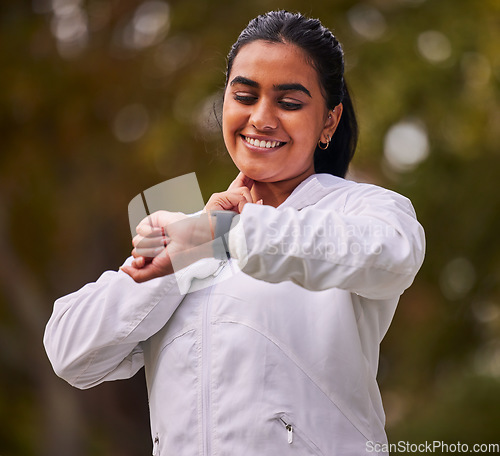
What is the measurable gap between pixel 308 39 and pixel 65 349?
872 mm

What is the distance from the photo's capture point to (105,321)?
183 centimetres

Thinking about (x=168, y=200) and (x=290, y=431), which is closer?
A: (x=290, y=431)

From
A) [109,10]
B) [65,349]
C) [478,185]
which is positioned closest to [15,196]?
[109,10]

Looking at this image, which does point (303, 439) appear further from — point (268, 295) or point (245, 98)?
point (245, 98)

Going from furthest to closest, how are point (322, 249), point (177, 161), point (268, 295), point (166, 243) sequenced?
point (177, 161), point (268, 295), point (166, 243), point (322, 249)

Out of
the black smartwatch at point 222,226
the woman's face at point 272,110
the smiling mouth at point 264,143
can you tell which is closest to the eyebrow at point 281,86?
the woman's face at point 272,110

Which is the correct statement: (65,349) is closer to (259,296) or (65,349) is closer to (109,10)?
(259,296)

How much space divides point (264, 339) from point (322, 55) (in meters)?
0.66

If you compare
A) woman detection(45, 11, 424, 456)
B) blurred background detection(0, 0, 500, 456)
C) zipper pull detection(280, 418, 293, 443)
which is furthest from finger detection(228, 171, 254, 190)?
blurred background detection(0, 0, 500, 456)

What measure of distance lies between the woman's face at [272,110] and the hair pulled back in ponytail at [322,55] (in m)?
0.02

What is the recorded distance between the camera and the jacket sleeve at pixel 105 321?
1827 millimetres

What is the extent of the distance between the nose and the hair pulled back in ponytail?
151 millimetres

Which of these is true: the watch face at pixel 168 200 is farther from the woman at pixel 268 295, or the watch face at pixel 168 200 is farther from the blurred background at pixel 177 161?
the blurred background at pixel 177 161

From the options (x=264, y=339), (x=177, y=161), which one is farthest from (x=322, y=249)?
(x=177, y=161)
